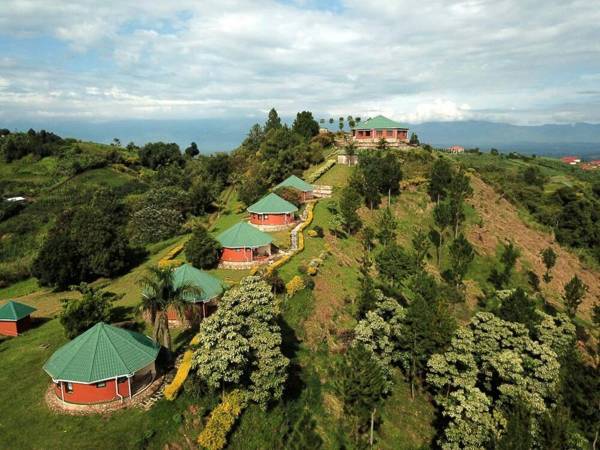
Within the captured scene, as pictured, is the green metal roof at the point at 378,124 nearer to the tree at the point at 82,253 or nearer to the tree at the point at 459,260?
the tree at the point at 459,260

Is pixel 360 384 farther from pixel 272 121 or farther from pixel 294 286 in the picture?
pixel 272 121

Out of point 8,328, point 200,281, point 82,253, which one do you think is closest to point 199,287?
point 200,281

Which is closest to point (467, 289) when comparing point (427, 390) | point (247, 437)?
point (427, 390)

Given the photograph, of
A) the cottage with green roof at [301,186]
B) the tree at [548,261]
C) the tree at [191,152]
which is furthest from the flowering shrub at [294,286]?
the tree at [191,152]

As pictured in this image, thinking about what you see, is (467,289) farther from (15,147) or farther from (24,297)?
(15,147)

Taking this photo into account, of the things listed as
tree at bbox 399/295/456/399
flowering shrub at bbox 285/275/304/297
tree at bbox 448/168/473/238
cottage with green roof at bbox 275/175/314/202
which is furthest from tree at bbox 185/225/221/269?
tree at bbox 448/168/473/238

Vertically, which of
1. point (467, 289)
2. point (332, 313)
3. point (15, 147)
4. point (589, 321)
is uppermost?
point (15, 147)
